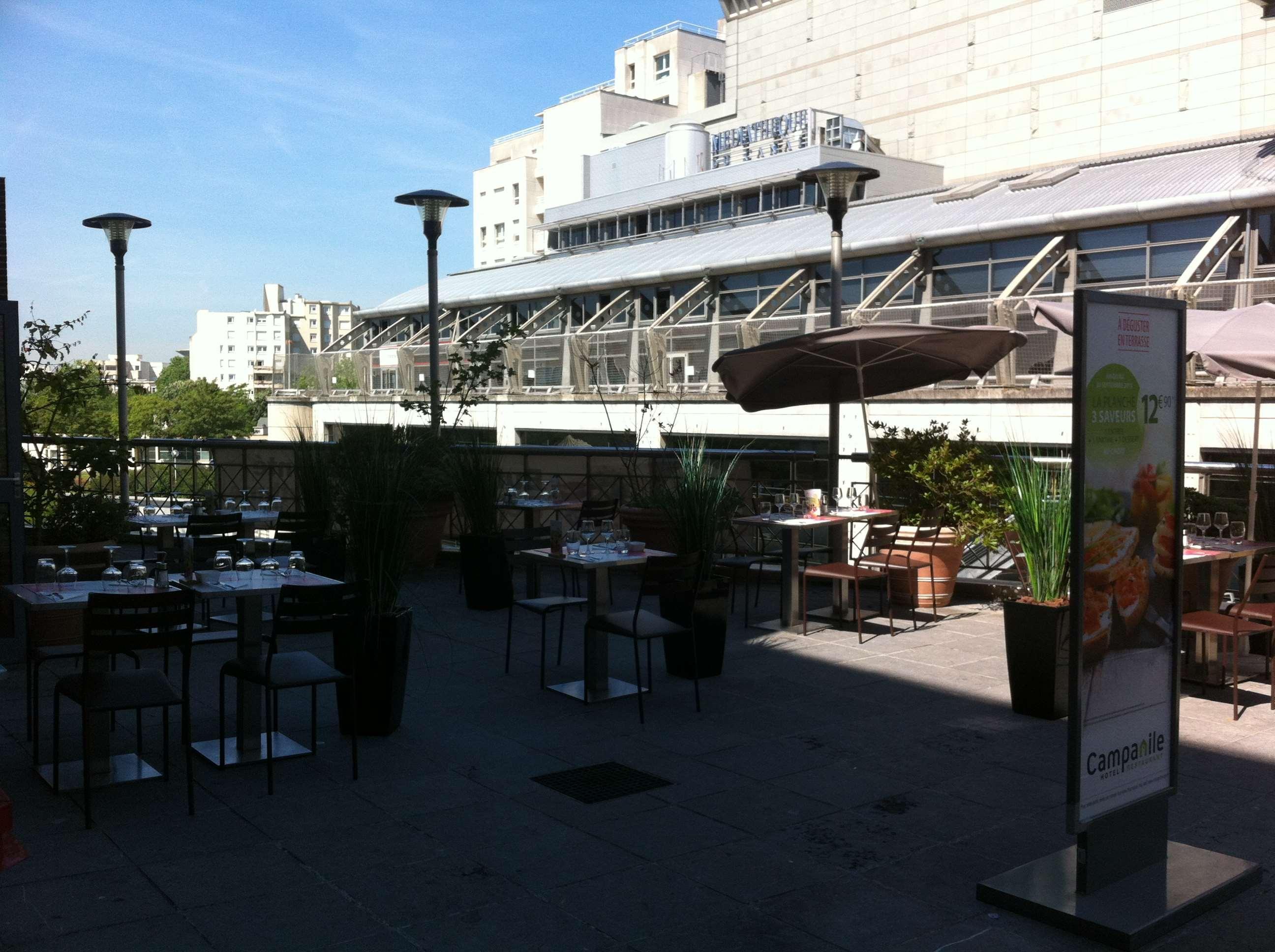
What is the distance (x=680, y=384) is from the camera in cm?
2438

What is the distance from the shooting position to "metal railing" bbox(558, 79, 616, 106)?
78625 mm

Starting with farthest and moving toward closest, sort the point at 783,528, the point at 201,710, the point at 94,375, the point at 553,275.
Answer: the point at 553,275
the point at 94,375
the point at 783,528
the point at 201,710

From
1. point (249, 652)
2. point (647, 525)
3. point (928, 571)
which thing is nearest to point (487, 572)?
point (647, 525)

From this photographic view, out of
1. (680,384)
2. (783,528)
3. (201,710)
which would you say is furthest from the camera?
(680,384)

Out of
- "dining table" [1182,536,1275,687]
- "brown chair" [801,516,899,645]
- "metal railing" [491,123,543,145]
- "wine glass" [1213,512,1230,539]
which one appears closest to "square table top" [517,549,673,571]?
"brown chair" [801,516,899,645]

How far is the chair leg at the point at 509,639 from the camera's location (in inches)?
306

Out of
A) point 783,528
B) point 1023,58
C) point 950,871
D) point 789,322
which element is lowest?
point 950,871

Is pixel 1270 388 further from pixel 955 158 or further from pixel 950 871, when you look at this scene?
pixel 955 158

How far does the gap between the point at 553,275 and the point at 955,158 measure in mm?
17025

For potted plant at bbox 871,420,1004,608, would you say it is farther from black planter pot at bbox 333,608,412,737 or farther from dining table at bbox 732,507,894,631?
black planter pot at bbox 333,608,412,737

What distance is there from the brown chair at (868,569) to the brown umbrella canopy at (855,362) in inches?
55.1

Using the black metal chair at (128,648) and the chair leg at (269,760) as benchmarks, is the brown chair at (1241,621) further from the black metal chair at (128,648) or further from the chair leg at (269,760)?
the black metal chair at (128,648)

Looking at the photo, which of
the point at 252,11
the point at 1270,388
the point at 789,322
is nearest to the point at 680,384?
the point at 789,322

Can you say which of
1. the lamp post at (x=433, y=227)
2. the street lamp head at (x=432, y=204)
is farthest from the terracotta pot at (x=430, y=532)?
the street lamp head at (x=432, y=204)
